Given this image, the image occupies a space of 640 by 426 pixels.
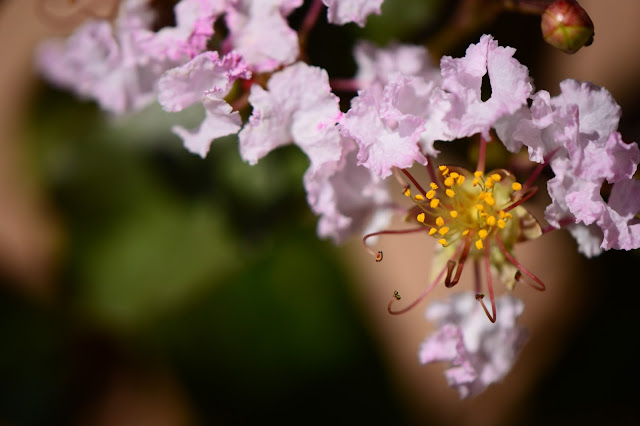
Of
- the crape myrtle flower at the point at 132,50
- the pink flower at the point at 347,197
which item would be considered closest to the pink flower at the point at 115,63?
the crape myrtle flower at the point at 132,50

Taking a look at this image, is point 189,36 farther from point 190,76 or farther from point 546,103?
point 546,103

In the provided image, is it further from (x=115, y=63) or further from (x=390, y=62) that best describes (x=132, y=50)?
(x=390, y=62)

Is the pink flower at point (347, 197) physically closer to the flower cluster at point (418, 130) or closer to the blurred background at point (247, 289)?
the flower cluster at point (418, 130)

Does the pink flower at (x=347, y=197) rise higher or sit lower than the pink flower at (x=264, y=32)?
lower

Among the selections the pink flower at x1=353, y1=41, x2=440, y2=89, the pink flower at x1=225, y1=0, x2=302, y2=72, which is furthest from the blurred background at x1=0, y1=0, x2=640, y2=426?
the pink flower at x1=225, y1=0, x2=302, y2=72

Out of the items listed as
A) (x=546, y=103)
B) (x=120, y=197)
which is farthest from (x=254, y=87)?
(x=120, y=197)

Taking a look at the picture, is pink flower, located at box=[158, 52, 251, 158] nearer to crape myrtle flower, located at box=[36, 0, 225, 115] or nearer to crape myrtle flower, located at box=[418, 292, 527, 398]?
crape myrtle flower, located at box=[36, 0, 225, 115]
